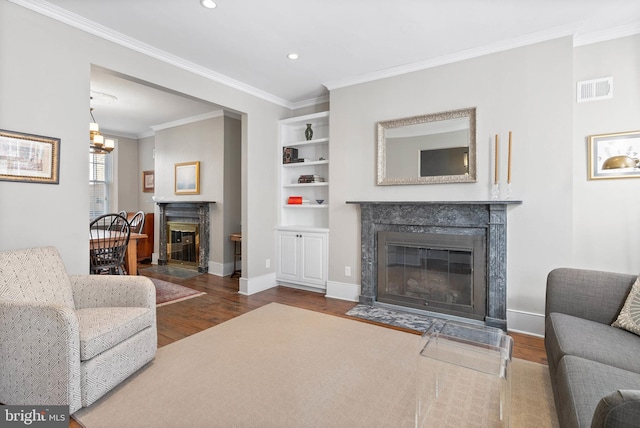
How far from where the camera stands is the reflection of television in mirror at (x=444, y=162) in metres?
3.22

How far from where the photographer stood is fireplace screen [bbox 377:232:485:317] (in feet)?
10.3

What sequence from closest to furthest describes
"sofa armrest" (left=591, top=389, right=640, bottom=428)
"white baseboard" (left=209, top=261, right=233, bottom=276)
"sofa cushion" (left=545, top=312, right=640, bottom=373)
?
1. "sofa armrest" (left=591, top=389, right=640, bottom=428)
2. "sofa cushion" (left=545, top=312, right=640, bottom=373)
3. "white baseboard" (left=209, top=261, right=233, bottom=276)

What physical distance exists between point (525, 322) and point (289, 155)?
3479mm

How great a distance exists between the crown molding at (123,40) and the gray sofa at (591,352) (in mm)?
3844

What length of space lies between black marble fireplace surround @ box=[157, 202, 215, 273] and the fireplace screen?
3.28 m

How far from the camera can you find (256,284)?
4.27 meters

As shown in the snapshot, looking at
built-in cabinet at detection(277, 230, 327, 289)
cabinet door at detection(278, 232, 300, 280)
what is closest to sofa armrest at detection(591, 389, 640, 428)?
built-in cabinet at detection(277, 230, 327, 289)

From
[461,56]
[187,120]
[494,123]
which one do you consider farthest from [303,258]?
[187,120]

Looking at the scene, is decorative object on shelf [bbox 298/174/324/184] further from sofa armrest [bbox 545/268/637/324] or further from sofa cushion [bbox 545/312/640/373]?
sofa cushion [bbox 545/312/640/373]

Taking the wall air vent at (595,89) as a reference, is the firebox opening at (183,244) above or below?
below

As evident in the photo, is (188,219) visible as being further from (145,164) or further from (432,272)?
(432,272)

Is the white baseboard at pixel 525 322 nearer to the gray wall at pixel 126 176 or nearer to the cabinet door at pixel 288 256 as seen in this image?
A: the cabinet door at pixel 288 256

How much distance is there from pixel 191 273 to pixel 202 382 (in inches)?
142

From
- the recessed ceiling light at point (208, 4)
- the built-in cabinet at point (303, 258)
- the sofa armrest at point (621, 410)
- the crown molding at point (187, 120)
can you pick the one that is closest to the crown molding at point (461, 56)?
the recessed ceiling light at point (208, 4)
